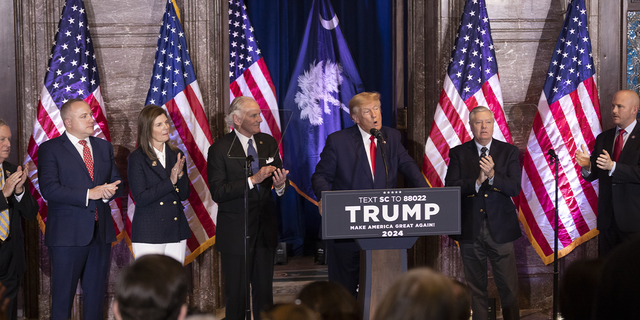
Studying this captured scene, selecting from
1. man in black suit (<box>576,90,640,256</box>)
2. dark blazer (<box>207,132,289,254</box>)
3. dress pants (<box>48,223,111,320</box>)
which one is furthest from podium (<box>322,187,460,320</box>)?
dress pants (<box>48,223,111,320</box>)

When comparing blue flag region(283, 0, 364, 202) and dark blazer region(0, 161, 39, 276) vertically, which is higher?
blue flag region(283, 0, 364, 202)

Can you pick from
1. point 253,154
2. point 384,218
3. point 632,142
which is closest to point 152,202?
point 253,154

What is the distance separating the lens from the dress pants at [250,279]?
152 inches

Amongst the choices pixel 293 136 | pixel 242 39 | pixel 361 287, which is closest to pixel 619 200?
pixel 361 287

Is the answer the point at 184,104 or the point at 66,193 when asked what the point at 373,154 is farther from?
the point at 66,193

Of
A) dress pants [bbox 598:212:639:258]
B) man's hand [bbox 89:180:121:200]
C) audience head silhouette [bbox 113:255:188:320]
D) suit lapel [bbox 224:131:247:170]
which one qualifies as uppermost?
suit lapel [bbox 224:131:247:170]

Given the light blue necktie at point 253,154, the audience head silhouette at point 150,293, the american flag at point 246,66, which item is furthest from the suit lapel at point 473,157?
the audience head silhouette at point 150,293

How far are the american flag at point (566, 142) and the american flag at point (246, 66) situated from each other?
7.51ft

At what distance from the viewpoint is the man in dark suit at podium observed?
3.87m

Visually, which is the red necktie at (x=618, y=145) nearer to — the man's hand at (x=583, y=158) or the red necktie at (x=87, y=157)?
the man's hand at (x=583, y=158)

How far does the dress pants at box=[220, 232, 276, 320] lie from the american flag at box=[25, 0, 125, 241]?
1.21 m

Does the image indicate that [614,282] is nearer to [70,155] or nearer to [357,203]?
[357,203]

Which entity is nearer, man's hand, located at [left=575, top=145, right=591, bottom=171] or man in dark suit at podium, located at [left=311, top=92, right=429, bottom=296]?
man in dark suit at podium, located at [left=311, top=92, right=429, bottom=296]

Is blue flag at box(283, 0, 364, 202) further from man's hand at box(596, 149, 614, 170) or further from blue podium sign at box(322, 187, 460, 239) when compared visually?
blue podium sign at box(322, 187, 460, 239)
